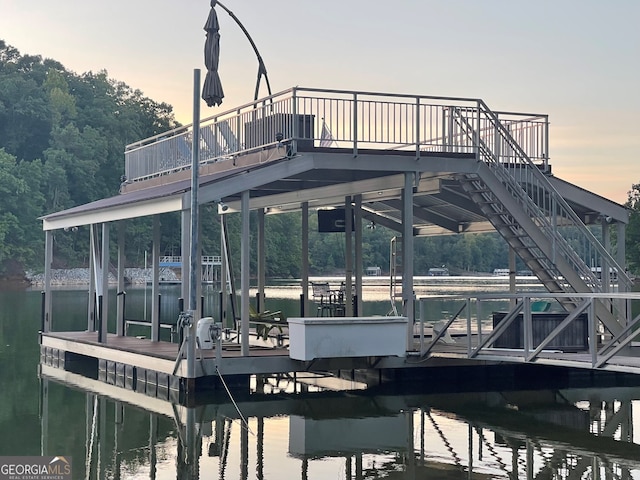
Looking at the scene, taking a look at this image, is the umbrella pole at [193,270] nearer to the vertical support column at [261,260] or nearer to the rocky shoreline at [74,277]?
the vertical support column at [261,260]

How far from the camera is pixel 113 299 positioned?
6309 centimetres

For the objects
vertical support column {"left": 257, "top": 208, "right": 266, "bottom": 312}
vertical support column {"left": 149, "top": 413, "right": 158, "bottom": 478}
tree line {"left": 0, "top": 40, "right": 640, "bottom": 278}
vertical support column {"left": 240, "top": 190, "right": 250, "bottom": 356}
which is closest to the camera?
vertical support column {"left": 149, "top": 413, "right": 158, "bottom": 478}

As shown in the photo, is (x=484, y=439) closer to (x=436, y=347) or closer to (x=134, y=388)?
(x=436, y=347)

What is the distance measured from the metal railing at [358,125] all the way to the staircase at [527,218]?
178 mm

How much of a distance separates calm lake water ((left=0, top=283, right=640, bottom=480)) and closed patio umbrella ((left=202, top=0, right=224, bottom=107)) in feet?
19.2

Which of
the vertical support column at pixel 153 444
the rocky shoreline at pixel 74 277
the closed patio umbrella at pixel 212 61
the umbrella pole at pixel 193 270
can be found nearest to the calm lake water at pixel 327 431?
the vertical support column at pixel 153 444

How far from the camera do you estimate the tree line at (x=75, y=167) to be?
302ft

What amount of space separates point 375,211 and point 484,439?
11.3 metres

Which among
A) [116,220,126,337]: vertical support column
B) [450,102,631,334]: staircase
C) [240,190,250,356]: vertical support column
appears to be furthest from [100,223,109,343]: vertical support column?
[450,102,631,334]: staircase

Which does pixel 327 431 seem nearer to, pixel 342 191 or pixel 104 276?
pixel 342 191

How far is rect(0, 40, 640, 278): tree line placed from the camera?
92.2m

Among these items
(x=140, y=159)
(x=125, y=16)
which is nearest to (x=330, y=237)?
(x=125, y=16)

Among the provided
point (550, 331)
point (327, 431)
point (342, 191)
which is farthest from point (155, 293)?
point (550, 331)

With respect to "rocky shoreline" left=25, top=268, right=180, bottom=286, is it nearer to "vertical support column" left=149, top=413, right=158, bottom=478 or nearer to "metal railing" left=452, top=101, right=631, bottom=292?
"metal railing" left=452, top=101, right=631, bottom=292
